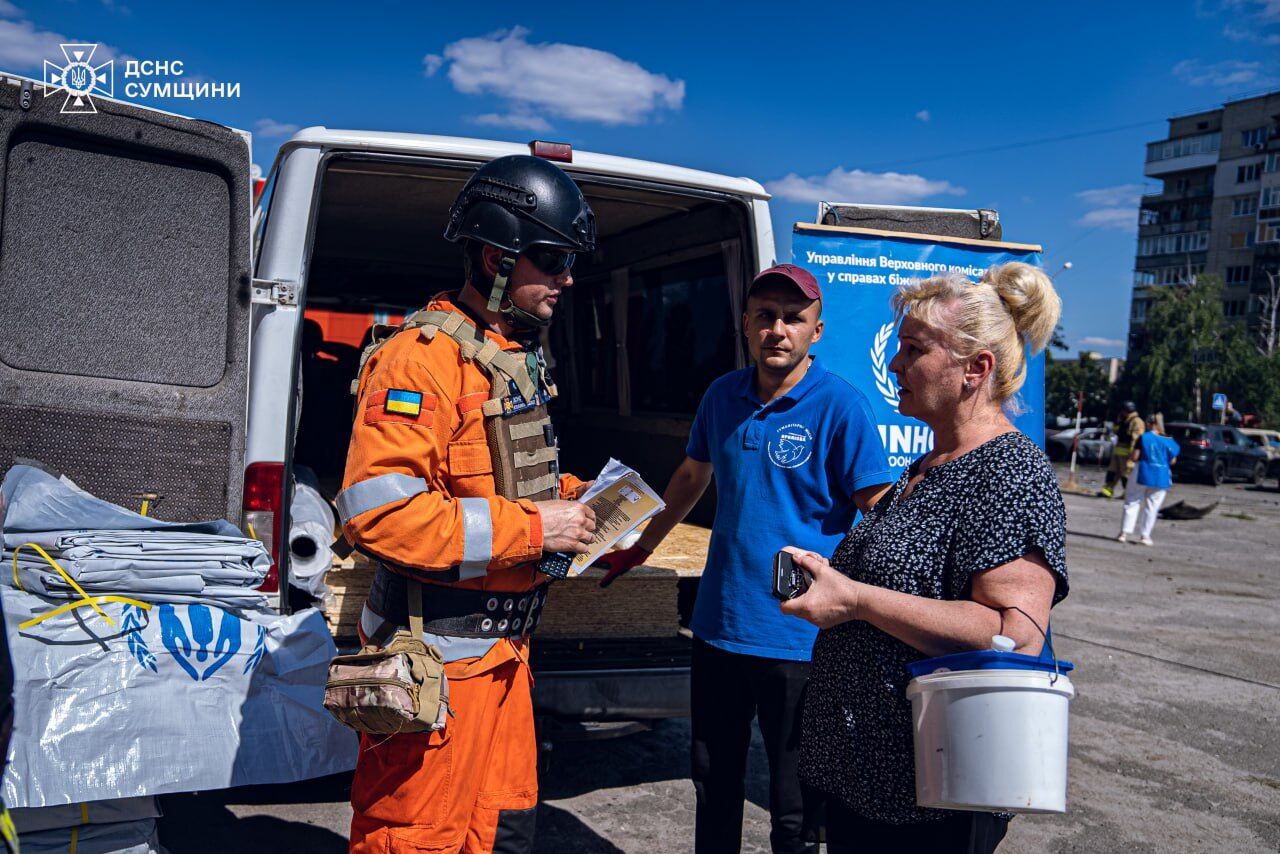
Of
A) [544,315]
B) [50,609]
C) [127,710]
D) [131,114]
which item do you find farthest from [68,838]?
[131,114]

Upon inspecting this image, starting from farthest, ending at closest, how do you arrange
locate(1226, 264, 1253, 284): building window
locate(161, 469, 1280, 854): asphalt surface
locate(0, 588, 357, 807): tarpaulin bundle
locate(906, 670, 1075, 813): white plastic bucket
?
locate(1226, 264, 1253, 284): building window → locate(161, 469, 1280, 854): asphalt surface → locate(0, 588, 357, 807): tarpaulin bundle → locate(906, 670, 1075, 813): white plastic bucket

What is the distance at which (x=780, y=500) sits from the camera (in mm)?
2967

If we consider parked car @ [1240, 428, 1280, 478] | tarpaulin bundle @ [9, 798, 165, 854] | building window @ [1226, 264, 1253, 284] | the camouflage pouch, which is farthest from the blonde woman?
building window @ [1226, 264, 1253, 284]

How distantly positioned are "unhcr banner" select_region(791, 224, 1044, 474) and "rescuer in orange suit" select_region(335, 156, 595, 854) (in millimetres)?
2091

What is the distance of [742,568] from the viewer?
9.70ft

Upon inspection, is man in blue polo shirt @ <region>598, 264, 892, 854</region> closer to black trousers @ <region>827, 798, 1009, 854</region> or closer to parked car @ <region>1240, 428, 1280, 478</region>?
black trousers @ <region>827, 798, 1009, 854</region>

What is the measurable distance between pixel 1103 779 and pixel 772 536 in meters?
2.76

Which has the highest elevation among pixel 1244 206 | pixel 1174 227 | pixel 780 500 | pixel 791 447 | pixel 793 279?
pixel 1244 206

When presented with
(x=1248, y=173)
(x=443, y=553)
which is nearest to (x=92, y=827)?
(x=443, y=553)

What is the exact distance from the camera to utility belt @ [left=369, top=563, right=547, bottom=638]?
2.30 m

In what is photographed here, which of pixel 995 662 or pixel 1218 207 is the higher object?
pixel 1218 207

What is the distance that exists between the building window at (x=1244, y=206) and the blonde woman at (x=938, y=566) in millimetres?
84883

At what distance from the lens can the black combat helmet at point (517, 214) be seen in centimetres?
240

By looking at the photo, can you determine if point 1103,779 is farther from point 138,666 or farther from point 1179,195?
point 1179,195
